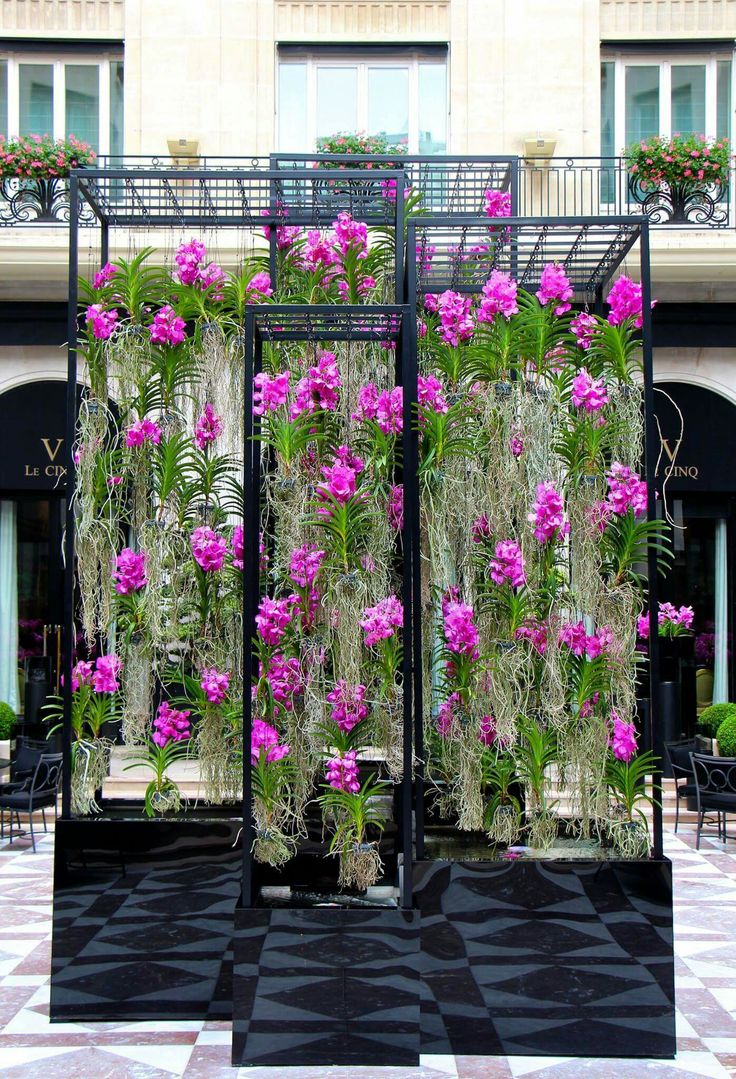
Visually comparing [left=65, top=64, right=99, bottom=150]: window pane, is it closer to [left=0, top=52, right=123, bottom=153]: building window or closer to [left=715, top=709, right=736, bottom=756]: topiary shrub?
[left=0, top=52, right=123, bottom=153]: building window

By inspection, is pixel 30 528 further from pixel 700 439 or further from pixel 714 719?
pixel 714 719

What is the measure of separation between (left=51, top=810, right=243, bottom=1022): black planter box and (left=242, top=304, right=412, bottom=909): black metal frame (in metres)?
0.35

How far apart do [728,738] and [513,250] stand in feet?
18.6

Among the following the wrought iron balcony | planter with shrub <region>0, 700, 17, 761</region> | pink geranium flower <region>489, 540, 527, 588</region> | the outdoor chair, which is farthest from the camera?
the wrought iron balcony

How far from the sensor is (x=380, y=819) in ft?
16.3

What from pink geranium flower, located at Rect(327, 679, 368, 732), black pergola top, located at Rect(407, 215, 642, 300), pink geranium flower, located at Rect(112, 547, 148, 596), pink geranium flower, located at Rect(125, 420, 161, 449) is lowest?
pink geranium flower, located at Rect(327, 679, 368, 732)

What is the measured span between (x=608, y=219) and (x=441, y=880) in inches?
107

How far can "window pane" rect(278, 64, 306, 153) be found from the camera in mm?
13078

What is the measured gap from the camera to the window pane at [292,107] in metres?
13.1

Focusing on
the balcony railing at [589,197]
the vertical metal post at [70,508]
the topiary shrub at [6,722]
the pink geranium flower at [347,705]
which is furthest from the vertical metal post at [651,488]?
the balcony railing at [589,197]

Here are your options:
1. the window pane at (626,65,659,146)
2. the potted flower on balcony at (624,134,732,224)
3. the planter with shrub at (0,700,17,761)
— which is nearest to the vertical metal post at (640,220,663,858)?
the planter with shrub at (0,700,17,761)

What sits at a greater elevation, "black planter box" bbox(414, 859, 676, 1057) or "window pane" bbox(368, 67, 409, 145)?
"window pane" bbox(368, 67, 409, 145)

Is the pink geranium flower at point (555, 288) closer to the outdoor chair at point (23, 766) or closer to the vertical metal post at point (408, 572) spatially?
the vertical metal post at point (408, 572)

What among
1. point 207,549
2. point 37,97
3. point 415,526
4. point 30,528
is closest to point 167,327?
point 207,549
